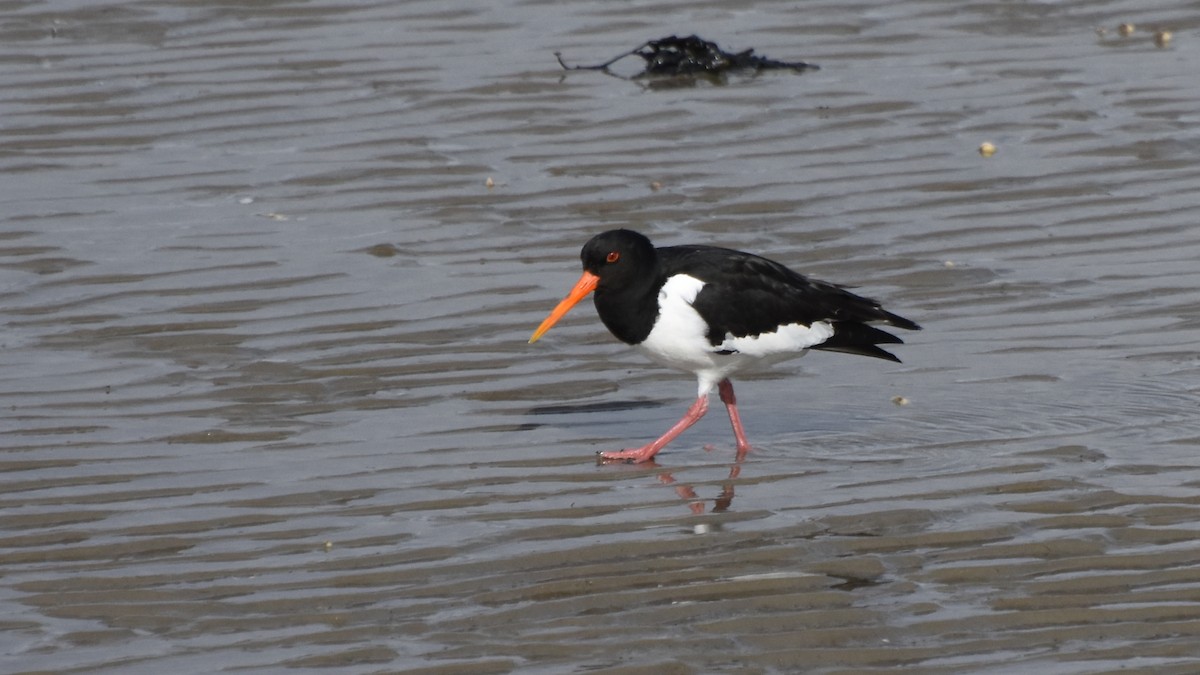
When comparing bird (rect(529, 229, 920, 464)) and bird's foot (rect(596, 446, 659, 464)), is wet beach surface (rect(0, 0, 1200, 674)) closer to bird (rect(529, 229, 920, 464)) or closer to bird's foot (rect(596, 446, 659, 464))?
bird's foot (rect(596, 446, 659, 464))

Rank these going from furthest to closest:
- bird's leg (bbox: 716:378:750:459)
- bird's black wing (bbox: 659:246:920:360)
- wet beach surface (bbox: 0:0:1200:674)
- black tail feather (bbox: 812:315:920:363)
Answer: black tail feather (bbox: 812:315:920:363)
bird's black wing (bbox: 659:246:920:360)
bird's leg (bbox: 716:378:750:459)
wet beach surface (bbox: 0:0:1200:674)

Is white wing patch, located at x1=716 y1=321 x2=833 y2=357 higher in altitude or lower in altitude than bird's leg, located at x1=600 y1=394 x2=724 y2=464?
higher

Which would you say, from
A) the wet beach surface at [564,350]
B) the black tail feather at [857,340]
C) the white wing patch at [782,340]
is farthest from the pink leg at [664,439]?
the black tail feather at [857,340]

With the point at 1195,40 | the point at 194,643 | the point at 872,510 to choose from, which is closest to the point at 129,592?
the point at 194,643

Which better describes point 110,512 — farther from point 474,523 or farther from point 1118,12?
point 1118,12

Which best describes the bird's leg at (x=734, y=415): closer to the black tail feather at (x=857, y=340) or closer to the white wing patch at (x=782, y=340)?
the white wing patch at (x=782, y=340)

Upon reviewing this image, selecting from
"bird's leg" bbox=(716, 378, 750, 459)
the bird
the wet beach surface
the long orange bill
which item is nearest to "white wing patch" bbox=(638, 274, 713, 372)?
the bird

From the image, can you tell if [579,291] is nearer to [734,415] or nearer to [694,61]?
[734,415]

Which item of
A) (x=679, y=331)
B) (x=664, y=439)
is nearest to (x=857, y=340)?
(x=679, y=331)

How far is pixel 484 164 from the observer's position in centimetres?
950

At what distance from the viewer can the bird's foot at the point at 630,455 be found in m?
6.22

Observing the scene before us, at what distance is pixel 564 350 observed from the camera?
7.45m

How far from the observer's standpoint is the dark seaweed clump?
10695mm

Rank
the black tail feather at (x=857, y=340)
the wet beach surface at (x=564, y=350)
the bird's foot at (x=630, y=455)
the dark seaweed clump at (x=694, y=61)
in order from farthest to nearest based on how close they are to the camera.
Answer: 1. the dark seaweed clump at (x=694, y=61)
2. the black tail feather at (x=857, y=340)
3. the bird's foot at (x=630, y=455)
4. the wet beach surface at (x=564, y=350)
